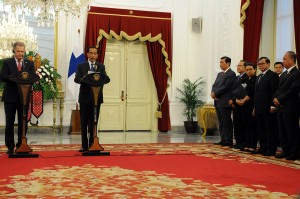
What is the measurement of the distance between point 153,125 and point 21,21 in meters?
3.91

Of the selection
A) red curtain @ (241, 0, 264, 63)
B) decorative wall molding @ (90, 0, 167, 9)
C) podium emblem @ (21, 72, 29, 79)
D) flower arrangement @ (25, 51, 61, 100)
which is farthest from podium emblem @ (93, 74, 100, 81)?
decorative wall molding @ (90, 0, 167, 9)

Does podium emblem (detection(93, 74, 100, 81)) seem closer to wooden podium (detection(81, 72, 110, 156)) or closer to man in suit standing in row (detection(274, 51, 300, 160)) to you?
wooden podium (detection(81, 72, 110, 156))

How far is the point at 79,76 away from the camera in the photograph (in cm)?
614

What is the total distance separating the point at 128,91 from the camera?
36.5ft

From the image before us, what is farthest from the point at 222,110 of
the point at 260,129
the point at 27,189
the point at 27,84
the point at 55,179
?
the point at 27,189

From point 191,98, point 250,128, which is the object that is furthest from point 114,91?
point 250,128

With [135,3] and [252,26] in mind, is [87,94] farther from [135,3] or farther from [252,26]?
[135,3]

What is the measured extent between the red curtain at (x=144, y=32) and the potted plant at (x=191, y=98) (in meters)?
0.46

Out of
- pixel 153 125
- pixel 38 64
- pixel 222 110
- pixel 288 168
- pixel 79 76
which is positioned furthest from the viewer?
pixel 153 125

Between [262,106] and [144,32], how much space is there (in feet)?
17.0

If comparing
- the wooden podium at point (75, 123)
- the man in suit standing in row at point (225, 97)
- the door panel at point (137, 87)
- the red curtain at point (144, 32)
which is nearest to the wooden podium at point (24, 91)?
the man in suit standing in row at point (225, 97)

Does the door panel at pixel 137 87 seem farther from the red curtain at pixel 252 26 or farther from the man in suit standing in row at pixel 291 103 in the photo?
the man in suit standing in row at pixel 291 103

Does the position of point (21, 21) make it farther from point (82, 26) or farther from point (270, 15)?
point (270, 15)

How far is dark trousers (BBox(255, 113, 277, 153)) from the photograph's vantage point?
6.33 metres
